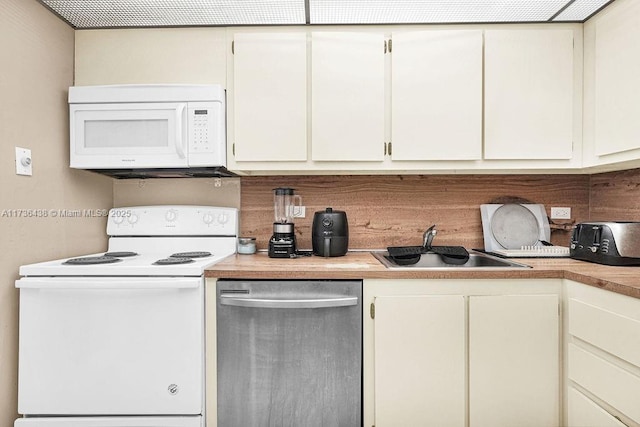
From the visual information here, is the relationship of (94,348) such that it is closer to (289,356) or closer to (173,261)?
(173,261)

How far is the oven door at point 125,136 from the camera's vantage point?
1.83 m

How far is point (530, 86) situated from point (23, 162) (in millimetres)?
2312

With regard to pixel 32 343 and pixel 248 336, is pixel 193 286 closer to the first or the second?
pixel 248 336

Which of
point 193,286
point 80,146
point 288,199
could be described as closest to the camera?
point 193,286

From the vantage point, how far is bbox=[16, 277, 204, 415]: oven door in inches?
59.8

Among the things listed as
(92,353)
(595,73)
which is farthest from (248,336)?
(595,73)

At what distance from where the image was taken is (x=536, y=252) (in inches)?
77.0

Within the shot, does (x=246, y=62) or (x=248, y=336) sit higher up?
(x=246, y=62)

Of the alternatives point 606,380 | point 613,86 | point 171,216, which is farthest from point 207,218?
point 613,86

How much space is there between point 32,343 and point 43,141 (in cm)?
87

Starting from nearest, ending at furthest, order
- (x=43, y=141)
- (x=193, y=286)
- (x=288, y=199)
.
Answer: (x=193, y=286) → (x=43, y=141) → (x=288, y=199)

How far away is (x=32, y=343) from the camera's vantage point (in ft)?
5.00

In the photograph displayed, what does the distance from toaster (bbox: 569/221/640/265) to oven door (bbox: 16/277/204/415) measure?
174 centimetres

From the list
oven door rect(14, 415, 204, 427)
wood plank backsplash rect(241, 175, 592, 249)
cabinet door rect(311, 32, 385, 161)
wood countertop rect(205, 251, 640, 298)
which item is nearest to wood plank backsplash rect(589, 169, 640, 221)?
wood plank backsplash rect(241, 175, 592, 249)
